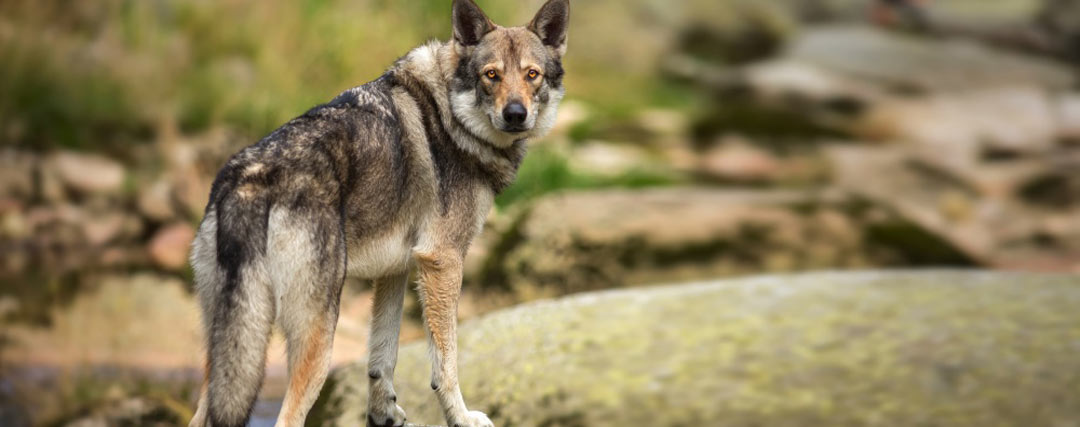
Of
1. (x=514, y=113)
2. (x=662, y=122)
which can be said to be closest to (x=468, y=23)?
(x=514, y=113)

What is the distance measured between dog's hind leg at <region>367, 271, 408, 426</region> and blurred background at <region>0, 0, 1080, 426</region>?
2.71 feet

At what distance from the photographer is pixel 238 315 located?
358 cm

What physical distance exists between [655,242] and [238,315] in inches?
194

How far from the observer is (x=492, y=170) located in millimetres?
4484

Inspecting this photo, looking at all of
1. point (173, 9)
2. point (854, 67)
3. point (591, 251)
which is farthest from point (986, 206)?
point (173, 9)

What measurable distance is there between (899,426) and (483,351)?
2029 mm

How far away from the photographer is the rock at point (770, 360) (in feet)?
14.8

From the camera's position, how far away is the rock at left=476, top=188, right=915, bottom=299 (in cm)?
814

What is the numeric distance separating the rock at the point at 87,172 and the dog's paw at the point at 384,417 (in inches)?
262

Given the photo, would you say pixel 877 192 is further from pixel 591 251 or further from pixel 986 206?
pixel 591 251

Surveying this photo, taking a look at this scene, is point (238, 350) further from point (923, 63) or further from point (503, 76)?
point (923, 63)

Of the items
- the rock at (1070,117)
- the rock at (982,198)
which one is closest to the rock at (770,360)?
the rock at (982,198)

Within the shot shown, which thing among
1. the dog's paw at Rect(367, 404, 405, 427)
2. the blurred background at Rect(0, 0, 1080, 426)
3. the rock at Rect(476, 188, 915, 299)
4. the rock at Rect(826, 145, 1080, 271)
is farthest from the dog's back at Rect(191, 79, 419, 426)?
the rock at Rect(826, 145, 1080, 271)

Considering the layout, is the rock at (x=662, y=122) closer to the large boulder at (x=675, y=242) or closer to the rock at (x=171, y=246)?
the large boulder at (x=675, y=242)
